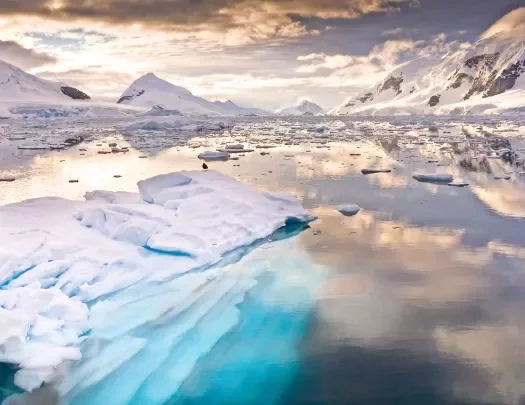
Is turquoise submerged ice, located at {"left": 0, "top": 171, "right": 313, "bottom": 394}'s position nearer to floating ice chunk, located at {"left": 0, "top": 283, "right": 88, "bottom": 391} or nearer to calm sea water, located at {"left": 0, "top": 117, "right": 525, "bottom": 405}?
floating ice chunk, located at {"left": 0, "top": 283, "right": 88, "bottom": 391}

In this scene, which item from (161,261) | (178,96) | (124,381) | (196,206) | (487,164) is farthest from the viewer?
(178,96)

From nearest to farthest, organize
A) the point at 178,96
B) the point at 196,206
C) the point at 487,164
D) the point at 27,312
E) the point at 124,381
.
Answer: the point at 124,381, the point at 27,312, the point at 196,206, the point at 487,164, the point at 178,96

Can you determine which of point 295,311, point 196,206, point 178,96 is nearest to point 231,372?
point 295,311

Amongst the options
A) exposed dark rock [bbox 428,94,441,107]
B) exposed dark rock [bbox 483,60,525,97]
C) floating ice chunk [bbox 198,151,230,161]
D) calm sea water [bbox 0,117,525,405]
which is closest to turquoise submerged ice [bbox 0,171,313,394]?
calm sea water [bbox 0,117,525,405]

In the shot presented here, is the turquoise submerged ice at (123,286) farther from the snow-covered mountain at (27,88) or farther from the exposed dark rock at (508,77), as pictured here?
the exposed dark rock at (508,77)

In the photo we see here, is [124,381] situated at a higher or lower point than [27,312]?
lower

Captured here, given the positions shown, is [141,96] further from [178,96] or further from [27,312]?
[27,312]

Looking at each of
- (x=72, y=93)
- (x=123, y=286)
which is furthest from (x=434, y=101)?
(x=123, y=286)

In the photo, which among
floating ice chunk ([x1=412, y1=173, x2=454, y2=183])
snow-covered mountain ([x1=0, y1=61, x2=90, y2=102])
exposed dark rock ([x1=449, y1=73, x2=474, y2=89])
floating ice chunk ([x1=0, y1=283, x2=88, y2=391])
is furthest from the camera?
exposed dark rock ([x1=449, y1=73, x2=474, y2=89])
